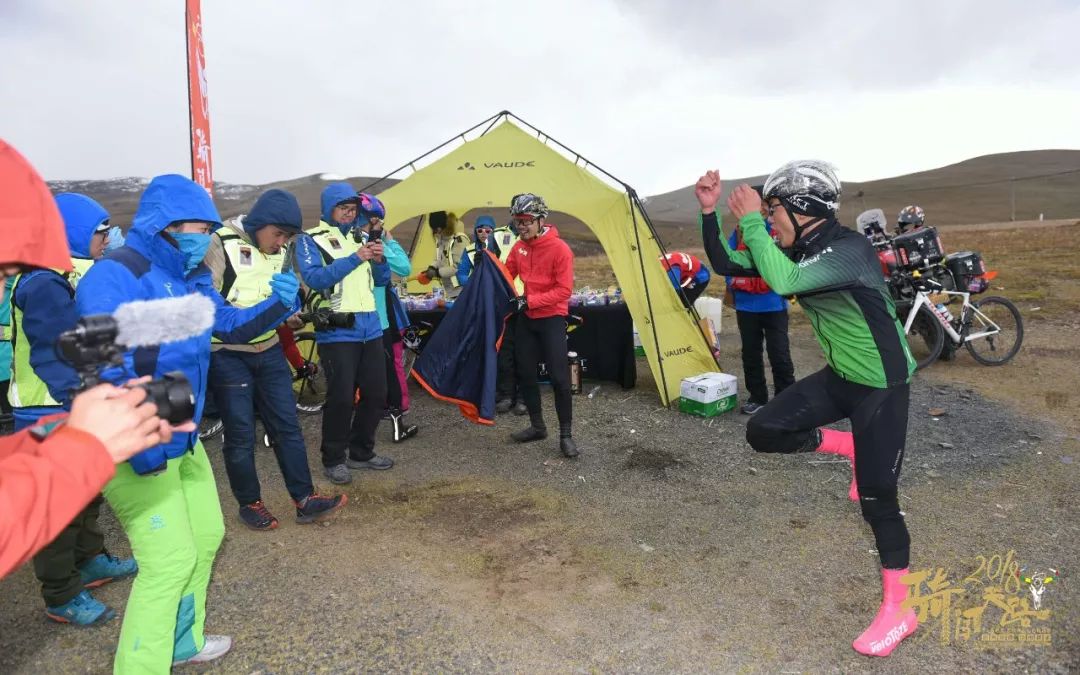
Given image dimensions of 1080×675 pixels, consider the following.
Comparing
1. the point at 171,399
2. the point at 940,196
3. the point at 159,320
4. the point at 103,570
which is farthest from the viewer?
the point at 940,196

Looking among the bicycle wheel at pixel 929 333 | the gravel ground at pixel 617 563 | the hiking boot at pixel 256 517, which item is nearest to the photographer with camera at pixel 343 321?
the gravel ground at pixel 617 563

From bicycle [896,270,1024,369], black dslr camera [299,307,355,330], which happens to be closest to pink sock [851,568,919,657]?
black dslr camera [299,307,355,330]

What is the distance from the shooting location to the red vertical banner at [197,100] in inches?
234

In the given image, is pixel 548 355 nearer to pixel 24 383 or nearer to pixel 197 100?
pixel 24 383

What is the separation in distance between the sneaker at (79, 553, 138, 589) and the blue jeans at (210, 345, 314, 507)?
0.72 meters

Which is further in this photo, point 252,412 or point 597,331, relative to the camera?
point 597,331

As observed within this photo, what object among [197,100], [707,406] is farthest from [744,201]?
[197,100]

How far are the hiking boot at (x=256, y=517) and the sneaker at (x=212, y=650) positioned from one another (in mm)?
1250

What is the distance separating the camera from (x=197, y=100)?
6090 millimetres

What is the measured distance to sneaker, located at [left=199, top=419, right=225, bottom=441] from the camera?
638cm

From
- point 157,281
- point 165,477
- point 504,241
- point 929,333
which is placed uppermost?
point 504,241

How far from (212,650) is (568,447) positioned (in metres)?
3.13

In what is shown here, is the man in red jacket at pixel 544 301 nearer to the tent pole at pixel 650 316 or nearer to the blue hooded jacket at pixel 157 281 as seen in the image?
the tent pole at pixel 650 316

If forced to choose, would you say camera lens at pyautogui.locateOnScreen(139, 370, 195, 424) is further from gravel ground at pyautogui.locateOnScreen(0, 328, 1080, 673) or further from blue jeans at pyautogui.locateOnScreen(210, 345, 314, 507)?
blue jeans at pyautogui.locateOnScreen(210, 345, 314, 507)
